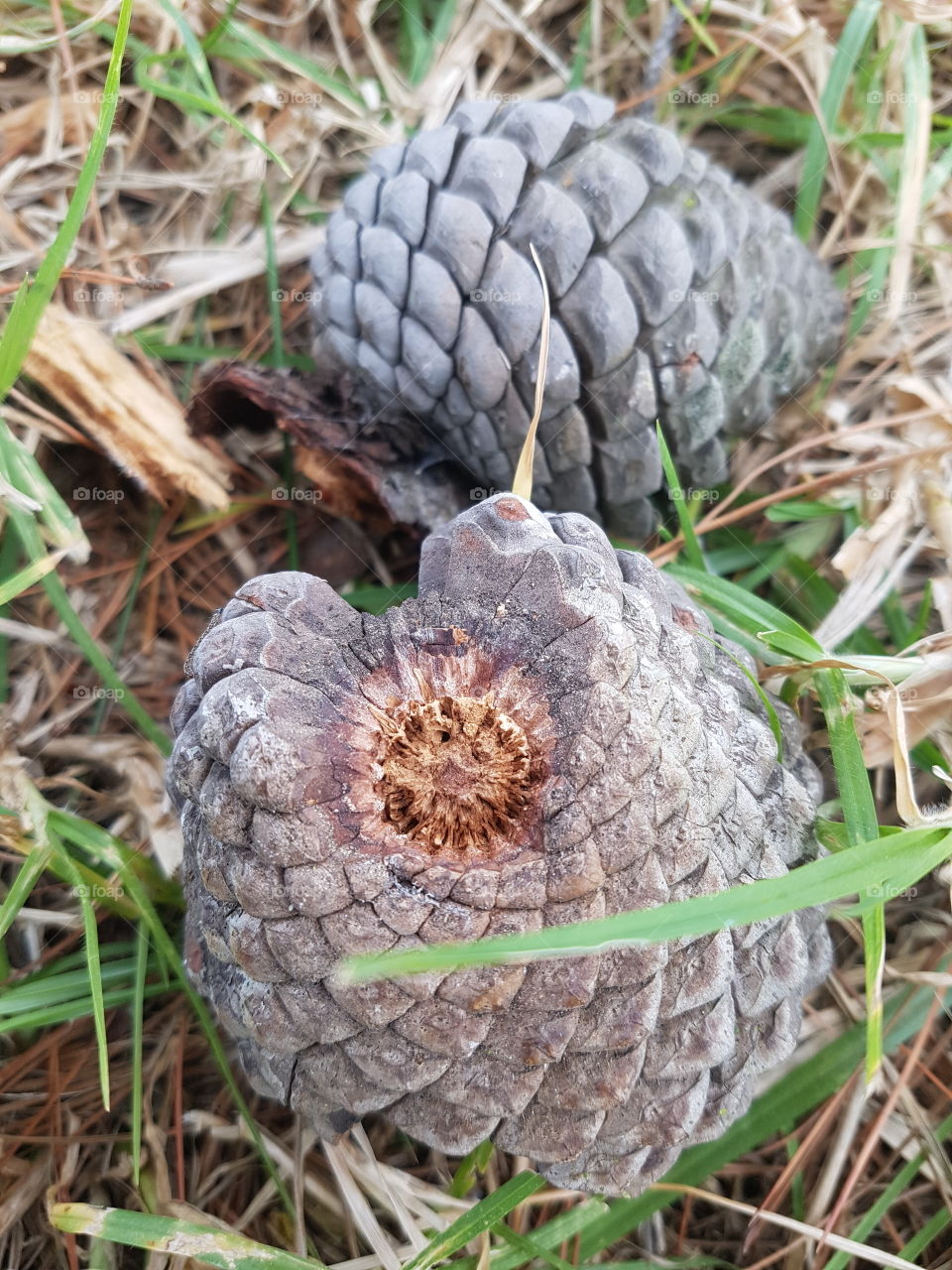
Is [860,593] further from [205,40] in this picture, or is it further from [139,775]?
[205,40]

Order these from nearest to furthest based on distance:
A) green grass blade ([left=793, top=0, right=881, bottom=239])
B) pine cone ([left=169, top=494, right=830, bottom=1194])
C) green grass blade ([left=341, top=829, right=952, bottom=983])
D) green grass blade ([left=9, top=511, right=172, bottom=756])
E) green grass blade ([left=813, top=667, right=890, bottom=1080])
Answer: green grass blade ([left=341, top=829, right=952, bottom=983]) < pine cone ([left=169, top=494, right=830, bottom=1194]) < green grass blade ([left=813, top=667, right=890, bottom=1080]) < green grass blade ([left=9, top=511, right=172, bottom=756]) < green grass blade ([left=793, top=0, right=881, bottom=239])

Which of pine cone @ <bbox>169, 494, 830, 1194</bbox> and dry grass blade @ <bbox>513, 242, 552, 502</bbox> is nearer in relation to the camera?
pine cone @ <bbox>169, 494, 830, 1194</bbox>

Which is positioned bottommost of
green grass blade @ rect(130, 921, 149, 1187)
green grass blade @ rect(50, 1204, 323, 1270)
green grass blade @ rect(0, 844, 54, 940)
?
green grass blade @ rect(50, 1204, 323, 1270)

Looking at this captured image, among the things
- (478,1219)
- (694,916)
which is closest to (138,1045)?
(478,1219)

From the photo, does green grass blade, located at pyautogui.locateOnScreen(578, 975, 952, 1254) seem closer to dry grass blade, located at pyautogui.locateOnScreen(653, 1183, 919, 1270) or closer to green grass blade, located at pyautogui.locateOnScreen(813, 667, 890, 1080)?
dry grass blade, located at pyautogui.locateOnScreen(653, 1183, 919, 1270)

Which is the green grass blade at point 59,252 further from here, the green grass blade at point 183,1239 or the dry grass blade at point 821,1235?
the dry grass blade at point 821,1235

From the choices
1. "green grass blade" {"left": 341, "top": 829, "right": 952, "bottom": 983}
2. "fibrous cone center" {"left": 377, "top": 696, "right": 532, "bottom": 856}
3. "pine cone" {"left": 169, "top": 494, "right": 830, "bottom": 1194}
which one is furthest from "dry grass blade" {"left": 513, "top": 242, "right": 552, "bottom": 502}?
"green grass blade" {"left": 341, "top": 829, "right": 952, "bottom": 983}
